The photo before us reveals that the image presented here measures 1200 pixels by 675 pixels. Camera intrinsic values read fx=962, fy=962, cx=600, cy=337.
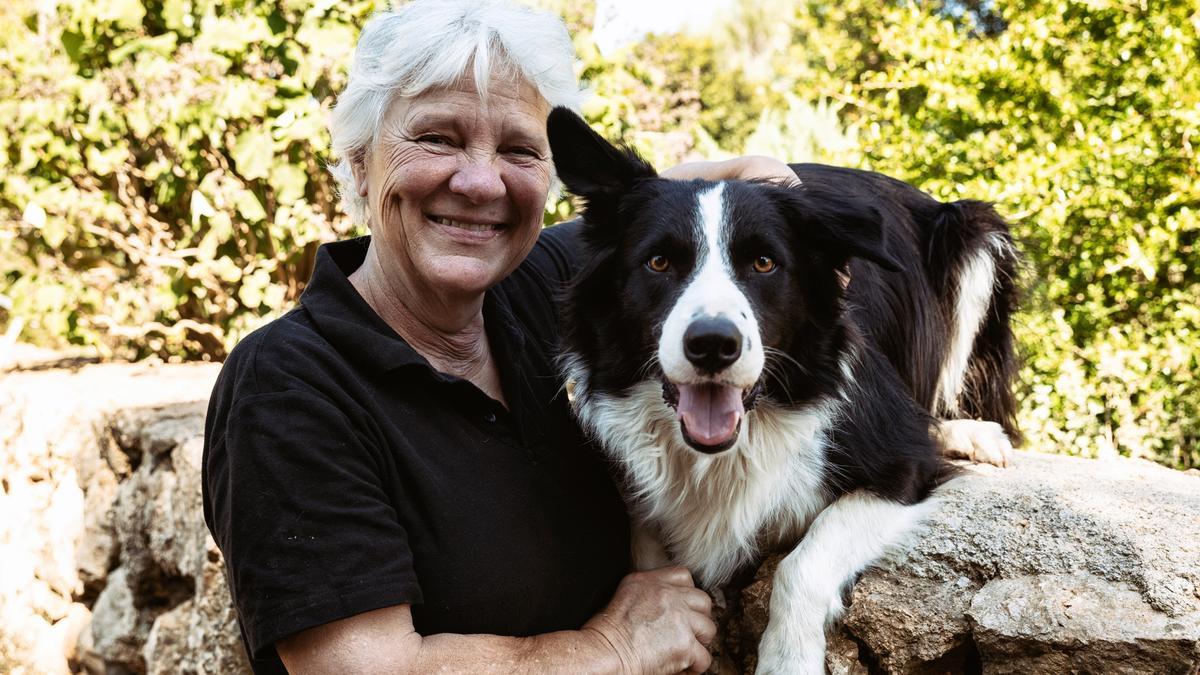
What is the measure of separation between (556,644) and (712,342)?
0.69 metres

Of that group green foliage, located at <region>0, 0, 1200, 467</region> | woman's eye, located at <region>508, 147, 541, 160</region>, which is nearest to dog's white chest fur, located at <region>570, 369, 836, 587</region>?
woman's eye, located at <region>508, 147, 541, 160</region>

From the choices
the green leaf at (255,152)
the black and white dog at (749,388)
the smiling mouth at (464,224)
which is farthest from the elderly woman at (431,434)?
the green leaf at (255,152)

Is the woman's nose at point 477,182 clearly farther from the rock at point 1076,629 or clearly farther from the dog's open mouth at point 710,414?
the rock at point 1076,629

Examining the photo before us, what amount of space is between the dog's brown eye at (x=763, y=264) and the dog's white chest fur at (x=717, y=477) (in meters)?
0.32

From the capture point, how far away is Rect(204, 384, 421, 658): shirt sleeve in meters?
1.65

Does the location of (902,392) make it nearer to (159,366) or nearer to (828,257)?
(828,257)

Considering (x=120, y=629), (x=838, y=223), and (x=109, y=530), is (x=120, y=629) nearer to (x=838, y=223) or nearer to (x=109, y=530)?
(x=109, y=530)

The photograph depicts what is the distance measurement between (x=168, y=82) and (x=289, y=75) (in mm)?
594

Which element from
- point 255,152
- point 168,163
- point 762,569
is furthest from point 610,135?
point 762,569

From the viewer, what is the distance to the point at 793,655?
80.9 inches

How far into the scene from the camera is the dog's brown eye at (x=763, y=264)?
216 cm

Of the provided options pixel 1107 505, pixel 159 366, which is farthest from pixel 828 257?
pixel 159 366

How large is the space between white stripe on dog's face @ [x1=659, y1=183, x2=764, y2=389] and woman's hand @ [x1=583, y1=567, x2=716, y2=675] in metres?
0.51

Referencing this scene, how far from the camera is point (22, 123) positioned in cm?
525
